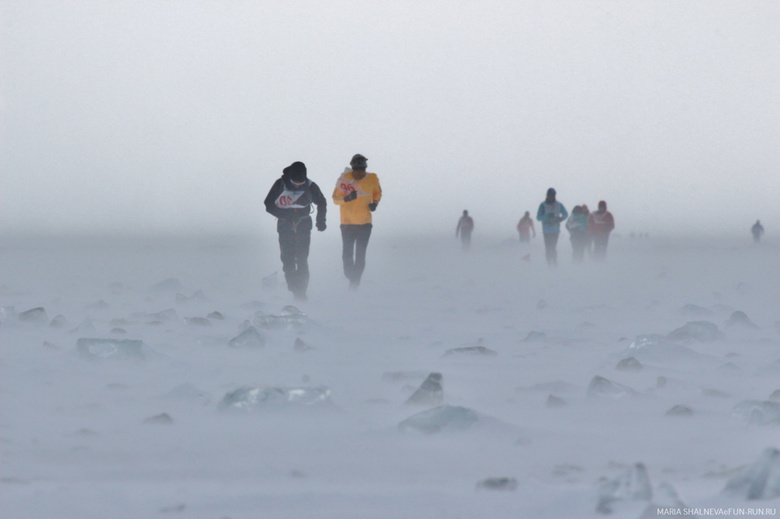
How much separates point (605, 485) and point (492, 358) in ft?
8.40

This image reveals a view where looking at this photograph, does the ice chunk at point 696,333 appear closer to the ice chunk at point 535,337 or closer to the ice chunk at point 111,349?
the ice chunk at point 535,337

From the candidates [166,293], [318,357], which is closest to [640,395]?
[318,357]

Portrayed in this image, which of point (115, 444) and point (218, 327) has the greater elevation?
point (115, 444)

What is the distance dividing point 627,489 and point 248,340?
329 centimetres

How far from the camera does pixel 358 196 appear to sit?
9.62m

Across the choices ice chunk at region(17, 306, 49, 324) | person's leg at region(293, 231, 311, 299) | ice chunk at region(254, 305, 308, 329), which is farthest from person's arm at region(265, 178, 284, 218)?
ice chunk at region(17, 306, 49, 324)

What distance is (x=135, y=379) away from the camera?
12.5 feet

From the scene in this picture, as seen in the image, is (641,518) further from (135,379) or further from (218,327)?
(218,327)

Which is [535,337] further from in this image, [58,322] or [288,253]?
[288,253]

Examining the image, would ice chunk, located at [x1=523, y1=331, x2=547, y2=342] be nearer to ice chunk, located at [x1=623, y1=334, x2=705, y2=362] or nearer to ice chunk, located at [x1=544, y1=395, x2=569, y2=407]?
ice chunk, located at [x1=623, y1=334, x2=705, y2=362]

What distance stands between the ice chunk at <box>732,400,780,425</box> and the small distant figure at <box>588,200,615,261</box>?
16.3 meters

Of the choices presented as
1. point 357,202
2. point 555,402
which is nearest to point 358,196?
point 357,202

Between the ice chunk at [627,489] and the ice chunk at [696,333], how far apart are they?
3.50 meters

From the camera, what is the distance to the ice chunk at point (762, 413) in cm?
297
